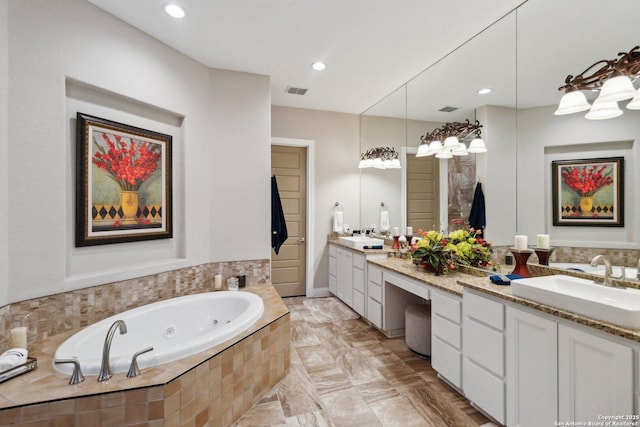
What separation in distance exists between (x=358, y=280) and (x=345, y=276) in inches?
15.1

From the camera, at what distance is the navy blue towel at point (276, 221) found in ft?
13.5

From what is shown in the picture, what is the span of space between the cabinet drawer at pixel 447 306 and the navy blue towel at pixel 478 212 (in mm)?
757

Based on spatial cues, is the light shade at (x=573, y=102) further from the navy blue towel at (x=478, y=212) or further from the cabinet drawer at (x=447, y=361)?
the cabinet drawer at (x=447, y=361)

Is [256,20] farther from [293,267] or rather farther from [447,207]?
[293,267]

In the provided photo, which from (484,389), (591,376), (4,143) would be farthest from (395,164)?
(4,143)

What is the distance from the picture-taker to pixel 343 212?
4.69 metres

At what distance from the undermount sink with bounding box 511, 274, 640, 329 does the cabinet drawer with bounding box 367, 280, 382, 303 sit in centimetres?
162

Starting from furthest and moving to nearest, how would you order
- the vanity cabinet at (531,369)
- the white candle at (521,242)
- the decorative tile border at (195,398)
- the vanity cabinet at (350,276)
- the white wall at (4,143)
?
the vanity cabinet at (350,276) < the white candle at (521,242) < the white wall at (4,143) < the vanity cabinet at (531,369) < the decorative tile border at (195,398)

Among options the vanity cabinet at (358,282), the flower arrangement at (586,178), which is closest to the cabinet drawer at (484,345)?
the flower arrangement at (586,178)

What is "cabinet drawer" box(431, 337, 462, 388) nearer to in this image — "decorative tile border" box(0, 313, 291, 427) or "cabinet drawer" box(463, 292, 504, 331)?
"cabinet drawer" box(463, 292, 504, 331)

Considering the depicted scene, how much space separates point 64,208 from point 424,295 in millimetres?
2739

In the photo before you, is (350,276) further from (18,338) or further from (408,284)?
(18,338)

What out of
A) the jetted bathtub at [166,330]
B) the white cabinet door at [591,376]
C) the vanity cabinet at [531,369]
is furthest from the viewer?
the jetted bathtub at [166,330]

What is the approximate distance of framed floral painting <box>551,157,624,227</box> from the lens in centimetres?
172
